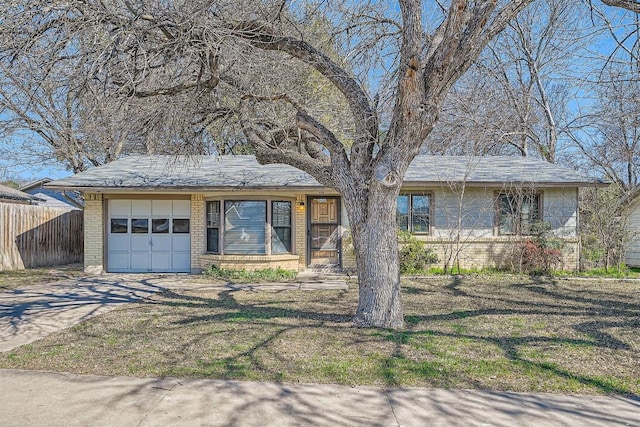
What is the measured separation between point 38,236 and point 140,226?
5072mm

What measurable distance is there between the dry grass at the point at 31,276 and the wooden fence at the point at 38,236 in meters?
0.78

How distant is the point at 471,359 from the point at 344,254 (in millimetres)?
8362

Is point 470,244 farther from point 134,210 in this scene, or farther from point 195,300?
point 134,210

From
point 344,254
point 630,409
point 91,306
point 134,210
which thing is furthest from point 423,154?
point 630,409

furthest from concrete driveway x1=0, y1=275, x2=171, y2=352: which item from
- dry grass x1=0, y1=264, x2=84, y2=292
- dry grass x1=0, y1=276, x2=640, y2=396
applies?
dry grass x1=0, y1=264, x2=84, y2=292

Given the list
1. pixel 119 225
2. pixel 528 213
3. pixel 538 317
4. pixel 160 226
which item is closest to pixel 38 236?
pixel 119 225

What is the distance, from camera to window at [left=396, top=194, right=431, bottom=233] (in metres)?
13.8

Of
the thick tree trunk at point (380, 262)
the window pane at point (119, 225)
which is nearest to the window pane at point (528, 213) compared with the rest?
the thick tree trunk at point (380, 262)

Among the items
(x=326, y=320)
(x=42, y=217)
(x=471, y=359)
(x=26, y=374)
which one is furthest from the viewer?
(x=42, y=217)

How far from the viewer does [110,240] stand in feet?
44.8

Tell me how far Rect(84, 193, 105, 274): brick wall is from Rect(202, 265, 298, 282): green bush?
3.35 metres

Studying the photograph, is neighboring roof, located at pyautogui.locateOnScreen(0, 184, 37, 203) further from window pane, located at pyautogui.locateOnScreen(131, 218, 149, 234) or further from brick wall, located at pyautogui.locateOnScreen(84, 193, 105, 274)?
window pane, located at pyautogui.locateOnScreen(131, 218, 149, 234)

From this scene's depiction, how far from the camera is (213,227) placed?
526 inches

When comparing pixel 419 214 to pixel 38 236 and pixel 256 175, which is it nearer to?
pixel 256 175
